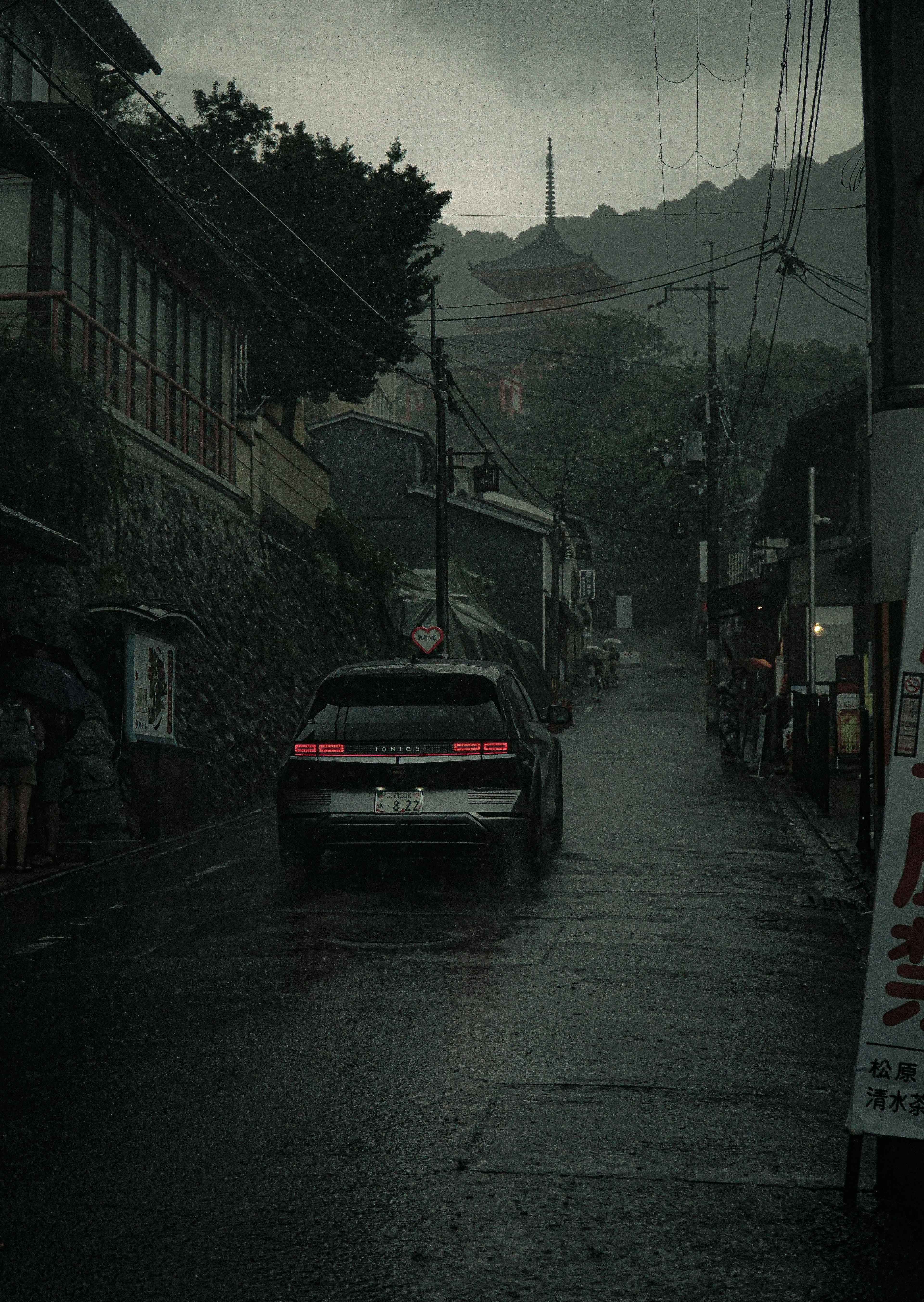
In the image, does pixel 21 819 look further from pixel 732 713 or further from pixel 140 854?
pixel 732 713

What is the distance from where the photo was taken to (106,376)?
70.2 ft

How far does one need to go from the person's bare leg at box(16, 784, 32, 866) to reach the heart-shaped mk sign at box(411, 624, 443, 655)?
69.9 ft

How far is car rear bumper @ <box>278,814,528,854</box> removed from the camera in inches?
420

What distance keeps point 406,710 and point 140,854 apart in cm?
405

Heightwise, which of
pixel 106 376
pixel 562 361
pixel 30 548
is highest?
pixel 562 361

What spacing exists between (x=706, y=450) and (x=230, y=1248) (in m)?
37.3

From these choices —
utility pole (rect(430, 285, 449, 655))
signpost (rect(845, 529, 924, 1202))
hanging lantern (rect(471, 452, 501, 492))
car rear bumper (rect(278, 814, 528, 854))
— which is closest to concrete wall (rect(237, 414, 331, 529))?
utility pole (rect(430, 285, 449, 655))

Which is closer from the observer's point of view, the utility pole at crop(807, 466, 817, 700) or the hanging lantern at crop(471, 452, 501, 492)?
the utility pole at crop(807, 466, 817, 700)

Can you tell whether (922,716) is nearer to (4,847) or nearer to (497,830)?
(497,830)

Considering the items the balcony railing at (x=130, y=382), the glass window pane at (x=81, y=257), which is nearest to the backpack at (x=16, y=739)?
the balcony railing at (x=130, y=382)

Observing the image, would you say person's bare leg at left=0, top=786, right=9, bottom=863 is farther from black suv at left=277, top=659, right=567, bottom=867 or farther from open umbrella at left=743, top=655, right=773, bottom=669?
open umbrella at left=743, top=655, right=773, bottom=669

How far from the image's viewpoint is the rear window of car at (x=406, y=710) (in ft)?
35.5

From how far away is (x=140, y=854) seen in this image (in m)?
13.6

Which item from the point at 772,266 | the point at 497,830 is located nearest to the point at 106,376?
the point at 497,830
